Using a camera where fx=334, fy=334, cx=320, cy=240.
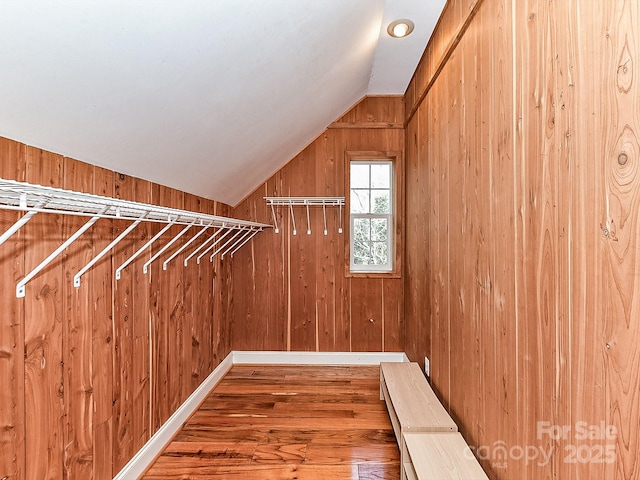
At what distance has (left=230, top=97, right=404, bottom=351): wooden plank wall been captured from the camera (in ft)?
11.1

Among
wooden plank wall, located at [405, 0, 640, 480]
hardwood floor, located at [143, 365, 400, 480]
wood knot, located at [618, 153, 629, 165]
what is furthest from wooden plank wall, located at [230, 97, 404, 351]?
wood knot, located at [618, 153, 629, 165]

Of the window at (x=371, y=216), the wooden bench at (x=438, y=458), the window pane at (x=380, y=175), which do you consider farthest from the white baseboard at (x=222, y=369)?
the window pane at (x=380, y=175)

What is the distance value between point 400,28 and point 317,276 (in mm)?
2213

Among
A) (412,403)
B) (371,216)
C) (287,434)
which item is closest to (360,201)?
(371,216)

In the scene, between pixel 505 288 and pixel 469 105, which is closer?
pixel 505 288

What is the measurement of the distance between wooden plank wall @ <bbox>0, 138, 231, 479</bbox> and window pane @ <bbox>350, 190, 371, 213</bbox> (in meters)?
1.79

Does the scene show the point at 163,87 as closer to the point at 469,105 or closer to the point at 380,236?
the point at 469,105

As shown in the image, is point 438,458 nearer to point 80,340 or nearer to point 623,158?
point 623,158

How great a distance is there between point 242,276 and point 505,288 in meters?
2.66

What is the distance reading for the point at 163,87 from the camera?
1.26 metres

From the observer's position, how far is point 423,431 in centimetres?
161

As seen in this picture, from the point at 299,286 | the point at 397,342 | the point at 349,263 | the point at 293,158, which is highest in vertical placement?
the point at 293,158

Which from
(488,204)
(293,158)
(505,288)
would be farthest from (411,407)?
(293,158)

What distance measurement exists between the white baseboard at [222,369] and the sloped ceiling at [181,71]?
151 centimetres
